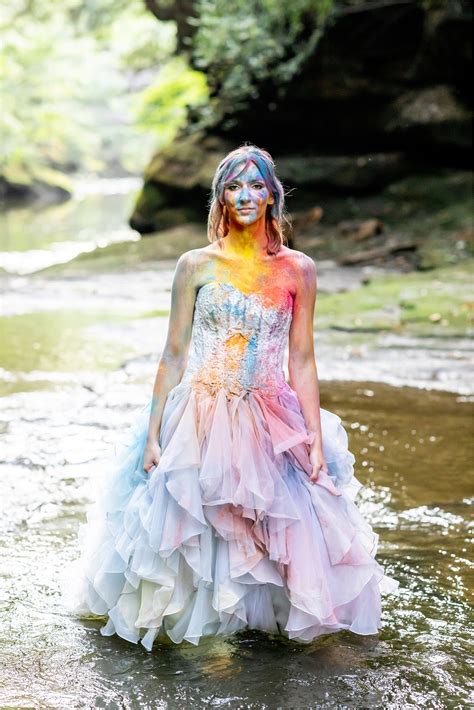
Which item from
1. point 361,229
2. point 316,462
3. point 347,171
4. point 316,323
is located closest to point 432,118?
point 347,171

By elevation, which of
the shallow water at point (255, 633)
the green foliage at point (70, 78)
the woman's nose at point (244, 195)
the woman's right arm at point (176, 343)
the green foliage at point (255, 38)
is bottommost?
the shallow water at point (255, 633)

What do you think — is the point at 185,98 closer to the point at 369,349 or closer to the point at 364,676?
the point at 369,349

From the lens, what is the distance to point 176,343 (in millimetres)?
3807

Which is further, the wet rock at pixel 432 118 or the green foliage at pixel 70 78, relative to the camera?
the green foliage at pixel 70 78

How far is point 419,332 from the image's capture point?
9523 millimetres

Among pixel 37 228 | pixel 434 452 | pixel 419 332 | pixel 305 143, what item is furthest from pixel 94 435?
pixel 37 228

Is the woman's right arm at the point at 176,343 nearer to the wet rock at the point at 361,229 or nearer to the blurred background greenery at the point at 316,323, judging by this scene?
the blurred background greenery at the point at 316,323

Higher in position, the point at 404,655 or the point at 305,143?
the point at 305,143

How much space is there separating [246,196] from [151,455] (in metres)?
1.04

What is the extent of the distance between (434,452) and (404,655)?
2746mm

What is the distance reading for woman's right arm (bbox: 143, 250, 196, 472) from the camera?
3758 mm

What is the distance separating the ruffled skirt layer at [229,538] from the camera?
353 cm

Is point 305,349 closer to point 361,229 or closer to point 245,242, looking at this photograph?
point 245,242

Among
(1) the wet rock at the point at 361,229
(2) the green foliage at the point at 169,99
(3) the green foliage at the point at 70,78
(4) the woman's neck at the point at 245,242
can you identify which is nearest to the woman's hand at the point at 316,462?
(4) the woman's neck at the point at 245,242
